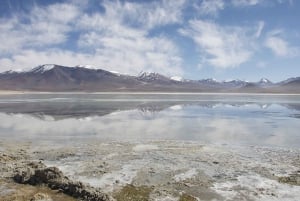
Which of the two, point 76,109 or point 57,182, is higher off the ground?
point 76,109

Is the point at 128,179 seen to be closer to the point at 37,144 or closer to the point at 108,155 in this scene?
the point at 108,155

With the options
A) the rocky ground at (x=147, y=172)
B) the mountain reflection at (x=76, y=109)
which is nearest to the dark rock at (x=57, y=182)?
the rocky ground at (x=147, y=172)

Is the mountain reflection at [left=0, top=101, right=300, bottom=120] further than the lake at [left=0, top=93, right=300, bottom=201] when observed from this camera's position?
Yes

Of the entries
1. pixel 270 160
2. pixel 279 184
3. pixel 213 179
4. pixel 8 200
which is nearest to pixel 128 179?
pixel 213 179

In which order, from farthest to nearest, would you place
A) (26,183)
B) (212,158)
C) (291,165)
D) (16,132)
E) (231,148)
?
(16,132) → (231,148) → (212,158) → (291,165) → (26,183)

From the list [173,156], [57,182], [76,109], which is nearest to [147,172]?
[173,156]

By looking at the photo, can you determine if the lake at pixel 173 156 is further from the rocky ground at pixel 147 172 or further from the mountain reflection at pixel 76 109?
the mountain reflection at pixel 76 109

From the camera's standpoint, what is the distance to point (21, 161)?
12.1 metres

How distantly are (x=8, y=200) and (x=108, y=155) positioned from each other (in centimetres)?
510

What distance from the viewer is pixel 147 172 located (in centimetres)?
1076

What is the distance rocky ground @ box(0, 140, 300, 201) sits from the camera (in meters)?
8.83

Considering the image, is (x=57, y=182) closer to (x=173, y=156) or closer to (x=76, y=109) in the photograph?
(x=173, y=156)

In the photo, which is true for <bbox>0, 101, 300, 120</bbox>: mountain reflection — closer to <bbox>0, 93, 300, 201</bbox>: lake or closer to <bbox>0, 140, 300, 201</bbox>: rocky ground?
<bbox>0, 93, 300, 201</bbox>: lake

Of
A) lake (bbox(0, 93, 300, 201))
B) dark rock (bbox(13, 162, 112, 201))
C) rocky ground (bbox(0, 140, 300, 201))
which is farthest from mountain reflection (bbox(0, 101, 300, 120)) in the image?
dark rock (bbox(13, 162, 112, 201))
